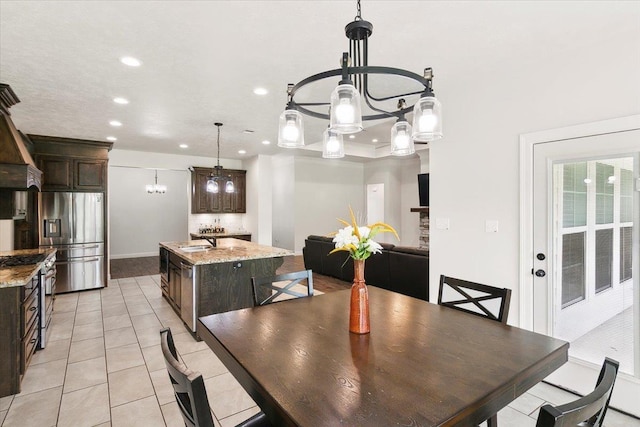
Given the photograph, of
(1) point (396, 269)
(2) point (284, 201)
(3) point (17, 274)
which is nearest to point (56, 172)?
(3) point (17, 274)

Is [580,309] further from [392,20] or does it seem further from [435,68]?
[392,20]

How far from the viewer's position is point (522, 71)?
2814 mm

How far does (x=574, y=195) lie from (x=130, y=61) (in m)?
3.85

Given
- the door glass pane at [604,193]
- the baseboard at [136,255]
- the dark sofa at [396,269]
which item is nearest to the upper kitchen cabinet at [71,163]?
the dark sofa at [396,269]

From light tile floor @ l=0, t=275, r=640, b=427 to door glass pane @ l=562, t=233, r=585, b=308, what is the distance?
0.75 m

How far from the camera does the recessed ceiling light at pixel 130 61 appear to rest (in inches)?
109

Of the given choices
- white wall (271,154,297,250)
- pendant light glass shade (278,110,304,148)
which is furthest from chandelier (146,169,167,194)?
pendant light glass shade (278,110,304,148)

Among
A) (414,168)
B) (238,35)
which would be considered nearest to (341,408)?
(238,35)

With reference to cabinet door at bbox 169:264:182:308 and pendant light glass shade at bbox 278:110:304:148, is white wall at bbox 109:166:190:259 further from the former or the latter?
pendant light glass shade at bbox 278:110:304:148

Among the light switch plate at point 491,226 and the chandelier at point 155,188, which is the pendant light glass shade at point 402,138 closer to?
the light switch plate at point 491,226

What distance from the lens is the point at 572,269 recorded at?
2.63 metres

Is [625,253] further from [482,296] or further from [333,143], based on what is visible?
[333,143]

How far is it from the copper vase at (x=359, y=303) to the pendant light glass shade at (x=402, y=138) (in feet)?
2.93

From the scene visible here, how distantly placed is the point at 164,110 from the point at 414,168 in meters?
7.10
